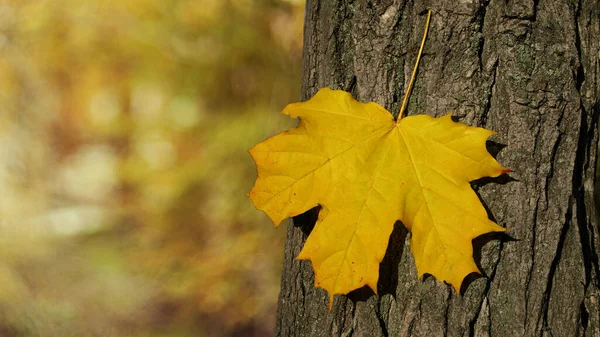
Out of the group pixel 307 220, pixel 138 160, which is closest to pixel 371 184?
pixel 307 220

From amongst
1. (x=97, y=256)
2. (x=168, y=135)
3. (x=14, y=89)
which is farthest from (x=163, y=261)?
(x=14, y=89)

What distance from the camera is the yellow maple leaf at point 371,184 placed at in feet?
2.41

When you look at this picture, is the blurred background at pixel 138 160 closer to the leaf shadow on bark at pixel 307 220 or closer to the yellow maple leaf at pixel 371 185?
the leaf shadow on bark at pixel 307 220

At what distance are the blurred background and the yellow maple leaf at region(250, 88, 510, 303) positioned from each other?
3.54 feet

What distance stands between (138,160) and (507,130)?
1.31 m

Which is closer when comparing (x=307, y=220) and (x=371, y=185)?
(x=371, y=185)

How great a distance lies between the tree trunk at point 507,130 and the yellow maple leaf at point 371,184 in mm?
79

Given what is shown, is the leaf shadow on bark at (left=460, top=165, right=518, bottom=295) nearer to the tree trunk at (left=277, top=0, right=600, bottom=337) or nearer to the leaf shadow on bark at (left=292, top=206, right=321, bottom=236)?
the tree trunk at (left=277, top=0, right=600, bottom=337)

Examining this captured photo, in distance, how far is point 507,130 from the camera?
800 millimetres

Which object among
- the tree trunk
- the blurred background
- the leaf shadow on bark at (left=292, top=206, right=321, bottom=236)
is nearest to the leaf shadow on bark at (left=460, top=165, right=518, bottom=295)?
the tree trunk

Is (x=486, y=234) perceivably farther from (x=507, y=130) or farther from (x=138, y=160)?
(x=138, y=160)

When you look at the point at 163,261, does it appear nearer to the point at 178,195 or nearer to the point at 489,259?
the point at 178,195

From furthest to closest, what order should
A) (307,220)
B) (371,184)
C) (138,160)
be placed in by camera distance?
(138,160) → (307,220) → (371,184)

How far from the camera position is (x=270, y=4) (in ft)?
5.90
